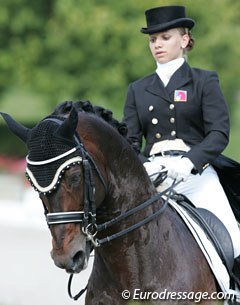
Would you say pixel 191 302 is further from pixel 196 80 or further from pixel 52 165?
pixel 196 80

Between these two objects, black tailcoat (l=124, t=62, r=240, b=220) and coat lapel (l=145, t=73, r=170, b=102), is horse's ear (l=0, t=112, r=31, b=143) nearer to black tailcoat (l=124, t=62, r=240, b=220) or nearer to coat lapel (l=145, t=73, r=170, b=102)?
black tailcoat (l=124, t=62, r=240, b=220)

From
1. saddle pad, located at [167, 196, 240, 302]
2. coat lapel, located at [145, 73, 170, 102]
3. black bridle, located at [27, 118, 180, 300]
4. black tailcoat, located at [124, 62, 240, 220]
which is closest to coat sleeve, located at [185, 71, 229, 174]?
black tailcoat, located at [124, 62, 240, 220]

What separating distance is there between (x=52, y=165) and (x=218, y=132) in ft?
5.12

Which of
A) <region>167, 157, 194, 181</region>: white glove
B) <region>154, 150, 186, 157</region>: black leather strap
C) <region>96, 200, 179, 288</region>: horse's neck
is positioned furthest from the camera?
<region>154, 150, 186, 157</region>: black leather strap

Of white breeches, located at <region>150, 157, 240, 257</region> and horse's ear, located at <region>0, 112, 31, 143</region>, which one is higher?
horse's ear, located at <region>0, 112, 31, 143</region>

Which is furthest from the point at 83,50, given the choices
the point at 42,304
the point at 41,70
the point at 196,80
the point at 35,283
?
the point at 196,80

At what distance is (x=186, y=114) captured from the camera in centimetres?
721

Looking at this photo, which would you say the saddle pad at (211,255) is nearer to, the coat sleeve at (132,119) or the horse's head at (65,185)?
the coat sleeve at (132,119)

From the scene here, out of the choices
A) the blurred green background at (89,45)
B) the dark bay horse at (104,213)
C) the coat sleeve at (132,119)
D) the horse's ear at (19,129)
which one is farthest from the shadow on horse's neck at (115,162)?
the blurred green background at (89,45)

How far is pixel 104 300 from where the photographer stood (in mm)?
6402

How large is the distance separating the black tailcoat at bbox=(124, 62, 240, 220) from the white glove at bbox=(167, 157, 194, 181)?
0.27 ft

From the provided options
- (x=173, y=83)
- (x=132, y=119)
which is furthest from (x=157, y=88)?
(x=132, y=119)

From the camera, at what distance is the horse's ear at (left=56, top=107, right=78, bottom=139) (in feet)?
19.2

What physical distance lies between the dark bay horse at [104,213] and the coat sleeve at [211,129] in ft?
1.44
